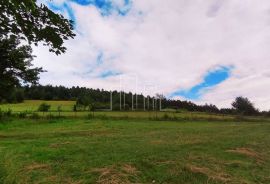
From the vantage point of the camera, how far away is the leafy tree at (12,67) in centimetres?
2628

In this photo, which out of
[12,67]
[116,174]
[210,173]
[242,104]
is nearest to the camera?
[116,174]

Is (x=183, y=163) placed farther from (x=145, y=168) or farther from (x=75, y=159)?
(x=75, y=159)

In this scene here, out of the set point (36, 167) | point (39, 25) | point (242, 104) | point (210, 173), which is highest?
point (242, 104)

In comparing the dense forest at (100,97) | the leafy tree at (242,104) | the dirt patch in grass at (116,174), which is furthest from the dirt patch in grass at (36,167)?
the leafy tree at (242,104)

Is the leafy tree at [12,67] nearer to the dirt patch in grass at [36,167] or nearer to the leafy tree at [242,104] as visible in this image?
the dirt patch in grass at [36,167]

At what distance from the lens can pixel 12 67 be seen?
27.1 m

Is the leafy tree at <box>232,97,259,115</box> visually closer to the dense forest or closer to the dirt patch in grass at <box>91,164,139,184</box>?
the dense forest

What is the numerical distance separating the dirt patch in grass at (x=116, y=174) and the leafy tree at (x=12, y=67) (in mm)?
19095

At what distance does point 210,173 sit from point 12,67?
22167 mm

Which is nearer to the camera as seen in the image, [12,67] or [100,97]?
[12,67]

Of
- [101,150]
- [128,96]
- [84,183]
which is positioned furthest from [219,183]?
[128,96]

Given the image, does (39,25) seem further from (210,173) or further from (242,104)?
(242,104)

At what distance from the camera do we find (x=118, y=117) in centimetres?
5309

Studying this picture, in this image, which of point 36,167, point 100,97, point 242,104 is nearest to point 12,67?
point 36,167
